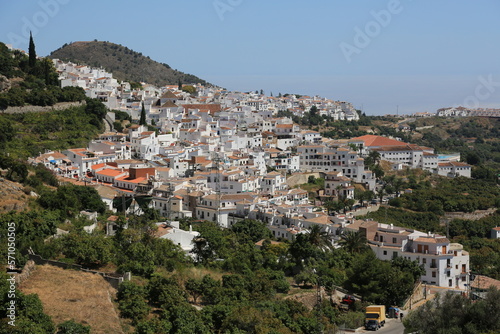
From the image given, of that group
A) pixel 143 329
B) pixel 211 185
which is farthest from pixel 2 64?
pixel 143 329

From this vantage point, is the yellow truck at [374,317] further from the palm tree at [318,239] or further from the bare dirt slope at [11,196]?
the bare dirt slope at [11,196]

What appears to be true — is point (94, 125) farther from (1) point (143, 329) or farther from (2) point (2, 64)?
(1) point (143, 329)

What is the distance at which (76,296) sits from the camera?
1579 cm

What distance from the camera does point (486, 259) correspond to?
94.4 feet

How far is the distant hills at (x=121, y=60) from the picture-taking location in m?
92.6

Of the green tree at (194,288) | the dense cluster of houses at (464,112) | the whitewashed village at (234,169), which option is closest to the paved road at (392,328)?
the whitewashed village at (234,169)

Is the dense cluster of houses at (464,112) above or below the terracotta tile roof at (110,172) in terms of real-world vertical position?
above

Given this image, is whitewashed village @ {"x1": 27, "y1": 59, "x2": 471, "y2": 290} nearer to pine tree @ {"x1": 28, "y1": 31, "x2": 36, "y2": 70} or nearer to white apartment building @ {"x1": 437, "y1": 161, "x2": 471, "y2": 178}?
white apartment building @ {"x1": 437, "y1": 161, "x2": 471, "y2": 178}

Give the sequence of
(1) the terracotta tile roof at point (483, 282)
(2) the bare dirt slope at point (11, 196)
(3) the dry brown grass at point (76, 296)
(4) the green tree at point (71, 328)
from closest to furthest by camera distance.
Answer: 1. (4) the green tree at point (71, 328)
2. (3) the dry brown grass at point (76, 296)
3. (2) the bare dirt slope at point (11, 196)
4. (1) the terracotta tile roof at point (483, 282)

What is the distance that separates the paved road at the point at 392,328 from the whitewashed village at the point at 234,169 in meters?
4.52

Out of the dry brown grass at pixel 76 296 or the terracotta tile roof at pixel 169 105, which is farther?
the terracotta tile roof at pixel 169 105

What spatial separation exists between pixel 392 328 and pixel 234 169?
1708 cm

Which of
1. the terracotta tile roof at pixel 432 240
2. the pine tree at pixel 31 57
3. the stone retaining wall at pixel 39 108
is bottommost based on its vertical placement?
the terracotta tile roof at pixel 432 240

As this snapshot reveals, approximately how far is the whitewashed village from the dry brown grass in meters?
5.62
